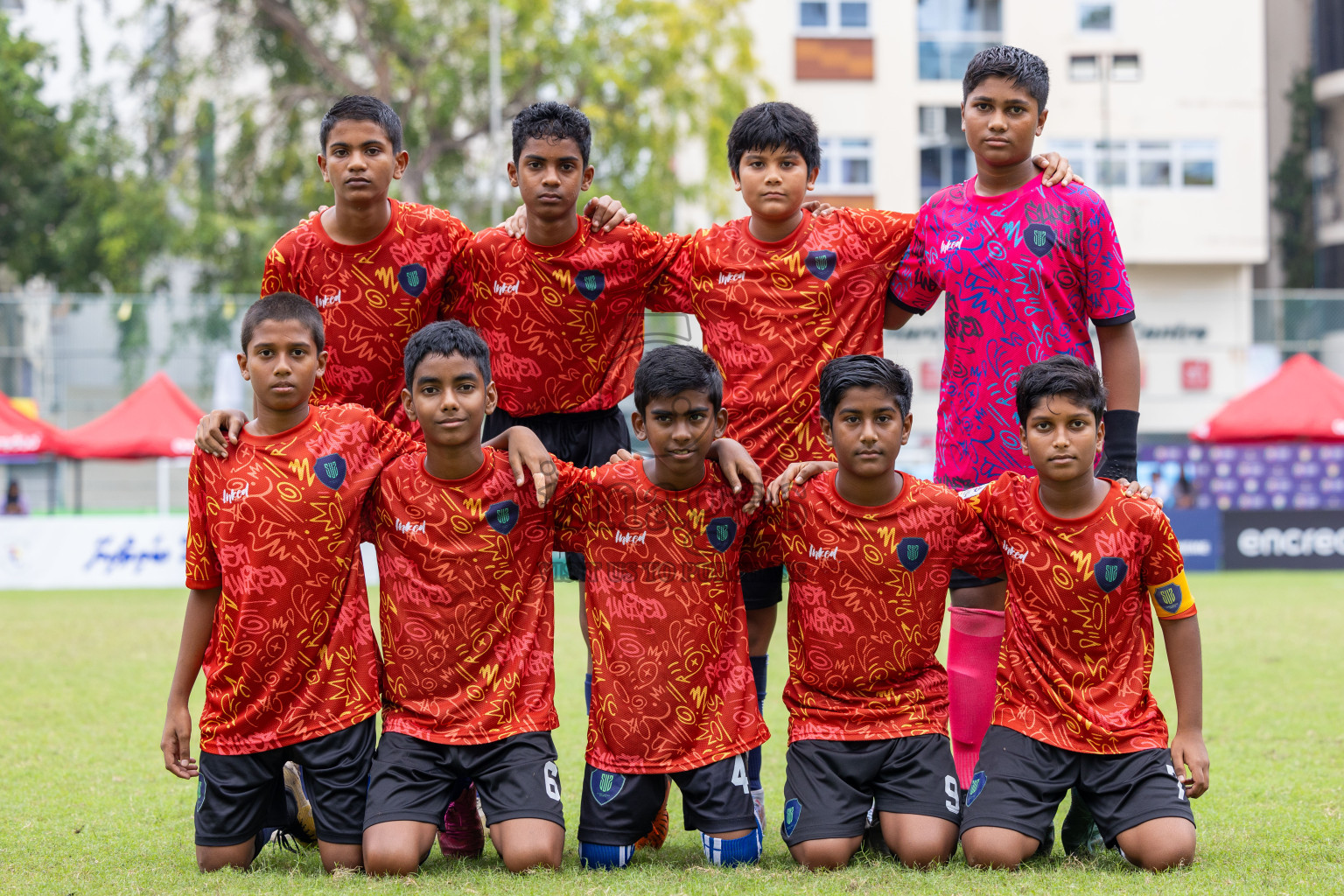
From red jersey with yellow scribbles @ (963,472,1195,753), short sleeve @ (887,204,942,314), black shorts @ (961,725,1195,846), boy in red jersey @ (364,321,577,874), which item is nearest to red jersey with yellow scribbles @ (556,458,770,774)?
boy in red jersey @ (364,321,577,874)

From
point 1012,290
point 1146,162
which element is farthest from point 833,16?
point 1012,290

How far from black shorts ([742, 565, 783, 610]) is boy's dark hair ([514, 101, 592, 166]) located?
149 centimetres

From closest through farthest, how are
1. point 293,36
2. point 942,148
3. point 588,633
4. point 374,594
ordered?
point 588,633
point 374,594
point 293,36
point 942,148

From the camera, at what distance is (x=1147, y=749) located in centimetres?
347

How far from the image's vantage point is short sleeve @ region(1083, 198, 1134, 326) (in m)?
3.80

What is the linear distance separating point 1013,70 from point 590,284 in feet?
4.94

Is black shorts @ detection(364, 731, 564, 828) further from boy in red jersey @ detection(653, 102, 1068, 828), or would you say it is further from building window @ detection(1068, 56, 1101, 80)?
building window @ detection(1068, 56, 1101, 80)

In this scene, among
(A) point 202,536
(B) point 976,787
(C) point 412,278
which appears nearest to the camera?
(B) point 976,787

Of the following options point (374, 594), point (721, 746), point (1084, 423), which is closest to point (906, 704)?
point (721, 746)

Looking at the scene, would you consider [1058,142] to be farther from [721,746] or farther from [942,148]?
[721,746]

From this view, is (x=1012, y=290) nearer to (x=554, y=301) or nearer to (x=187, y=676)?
(x=554, y=301)

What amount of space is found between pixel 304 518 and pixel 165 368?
13983 mm

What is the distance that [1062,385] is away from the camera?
346cm

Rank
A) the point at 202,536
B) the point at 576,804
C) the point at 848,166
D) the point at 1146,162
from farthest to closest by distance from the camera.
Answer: the point at 1146,162 → the point at 848,166 → the point at 576,804 → the point at 202,536
